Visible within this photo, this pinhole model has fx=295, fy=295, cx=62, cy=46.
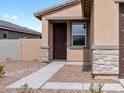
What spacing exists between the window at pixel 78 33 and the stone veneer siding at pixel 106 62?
27.2ft

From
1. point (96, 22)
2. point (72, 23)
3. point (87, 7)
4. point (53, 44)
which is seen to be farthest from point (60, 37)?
point (96, 22)

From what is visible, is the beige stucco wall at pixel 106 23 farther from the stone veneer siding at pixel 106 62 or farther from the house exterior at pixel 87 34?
the stone veneer siding at pixel 106 62

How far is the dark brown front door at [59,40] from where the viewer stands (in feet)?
75.4

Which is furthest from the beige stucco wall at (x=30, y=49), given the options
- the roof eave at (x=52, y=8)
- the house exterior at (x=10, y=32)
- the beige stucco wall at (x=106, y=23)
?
the beige stucco wall at (x=106, y=23)

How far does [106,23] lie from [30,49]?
12226 millimetres

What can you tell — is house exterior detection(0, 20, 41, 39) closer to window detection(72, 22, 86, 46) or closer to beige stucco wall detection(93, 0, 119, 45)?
window detection(72, 22, 86, 46)

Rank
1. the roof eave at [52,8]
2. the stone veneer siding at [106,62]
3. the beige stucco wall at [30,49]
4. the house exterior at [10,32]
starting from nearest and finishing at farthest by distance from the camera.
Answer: the stone veneer siding at [106,62]
the roof eave at [52,8]
the beige stucco wall at [30,49]
the house exterior at [10,32]

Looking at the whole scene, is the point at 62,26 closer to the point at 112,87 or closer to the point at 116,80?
the point at 116,80

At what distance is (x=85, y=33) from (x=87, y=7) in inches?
176

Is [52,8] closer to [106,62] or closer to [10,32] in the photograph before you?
[106,62]

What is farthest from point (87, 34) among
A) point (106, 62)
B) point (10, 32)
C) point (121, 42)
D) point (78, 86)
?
point (10, 32)

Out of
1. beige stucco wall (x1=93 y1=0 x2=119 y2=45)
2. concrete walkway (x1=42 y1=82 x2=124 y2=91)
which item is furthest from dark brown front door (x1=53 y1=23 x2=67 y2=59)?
concrete walkway (x1=42 y1=82 x2=124 y2=91)

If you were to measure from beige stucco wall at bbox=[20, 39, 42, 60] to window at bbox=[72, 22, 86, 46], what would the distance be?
Answer: 152 inches

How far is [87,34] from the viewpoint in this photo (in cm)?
2088
